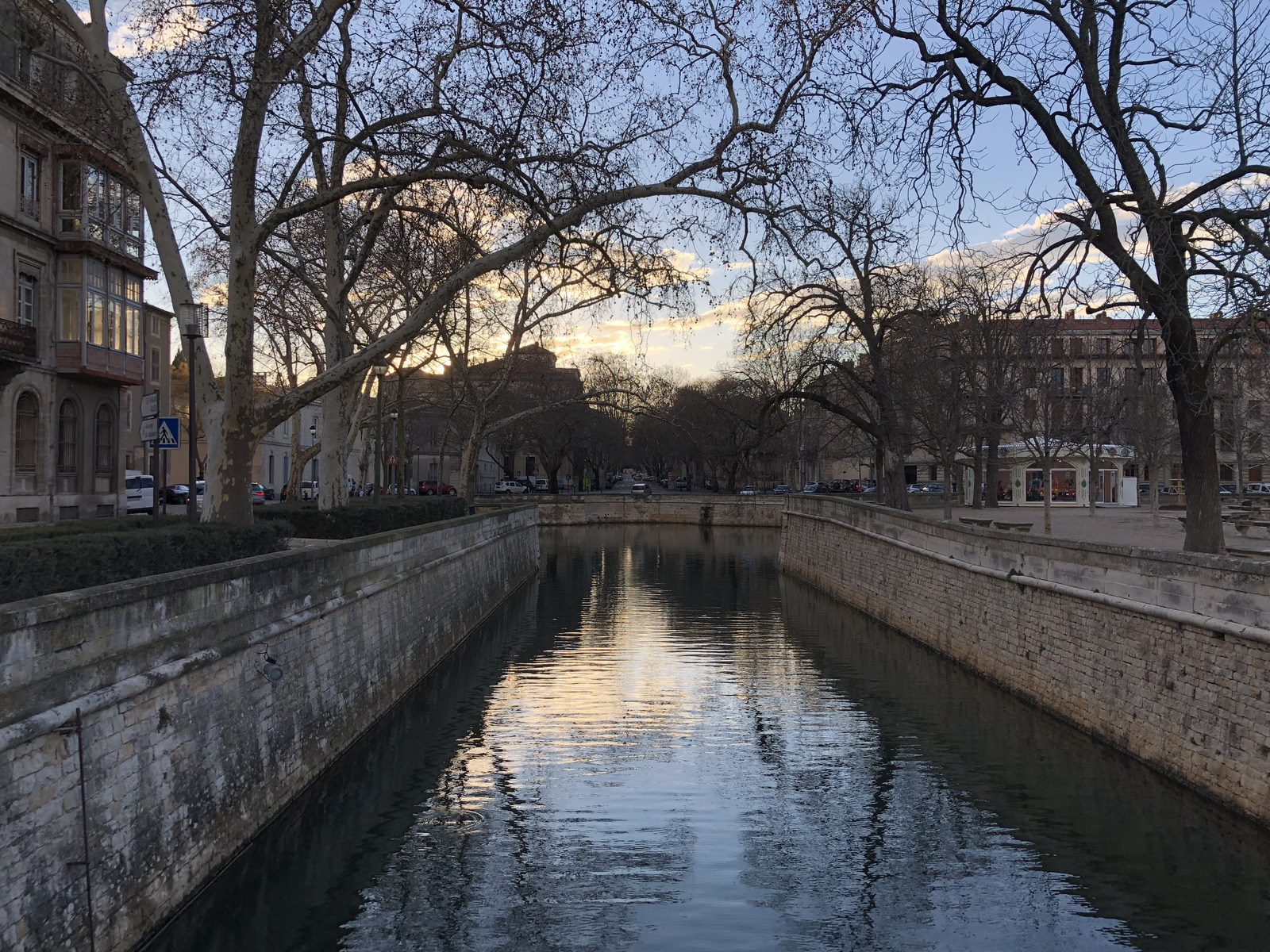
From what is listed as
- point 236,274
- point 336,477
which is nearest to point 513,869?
point 236,274

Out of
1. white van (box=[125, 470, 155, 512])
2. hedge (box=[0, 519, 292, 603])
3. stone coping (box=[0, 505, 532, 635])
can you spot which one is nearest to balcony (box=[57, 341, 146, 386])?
white van (box=[125, 470, 155, 512])

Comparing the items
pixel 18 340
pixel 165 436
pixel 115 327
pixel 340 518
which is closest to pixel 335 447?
pixel 340 518

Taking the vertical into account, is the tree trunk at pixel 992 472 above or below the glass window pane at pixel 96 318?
below

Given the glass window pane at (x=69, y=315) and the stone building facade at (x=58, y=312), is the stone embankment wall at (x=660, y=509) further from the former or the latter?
the glass window pane at (x=69, y=315)

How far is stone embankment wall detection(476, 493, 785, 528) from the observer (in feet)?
227

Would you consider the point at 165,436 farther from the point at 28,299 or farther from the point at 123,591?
the point at 28,299

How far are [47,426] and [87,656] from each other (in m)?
24.3

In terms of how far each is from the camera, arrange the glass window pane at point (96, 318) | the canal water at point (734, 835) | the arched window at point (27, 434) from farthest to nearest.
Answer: the glass window pane at point (96, 318)
the arched window at point (27, 434)
the canal water at point (734, 835)

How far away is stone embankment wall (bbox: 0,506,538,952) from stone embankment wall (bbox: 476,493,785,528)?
55.2m

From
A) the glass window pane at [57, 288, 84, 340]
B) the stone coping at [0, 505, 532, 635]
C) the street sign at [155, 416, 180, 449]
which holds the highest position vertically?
the glass window pane at [57, 288, 84, 340]

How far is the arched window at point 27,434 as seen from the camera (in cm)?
2703

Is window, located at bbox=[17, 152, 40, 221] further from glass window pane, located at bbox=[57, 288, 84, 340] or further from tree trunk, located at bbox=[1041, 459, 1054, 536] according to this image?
tree trunk, located at bbox=[1041, 459, 1054, 536]

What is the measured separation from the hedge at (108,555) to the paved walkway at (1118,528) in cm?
1324

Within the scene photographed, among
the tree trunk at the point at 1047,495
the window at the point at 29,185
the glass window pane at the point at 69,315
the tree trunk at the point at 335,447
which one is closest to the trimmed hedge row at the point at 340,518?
the tree trunk at the point at 335,447
